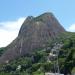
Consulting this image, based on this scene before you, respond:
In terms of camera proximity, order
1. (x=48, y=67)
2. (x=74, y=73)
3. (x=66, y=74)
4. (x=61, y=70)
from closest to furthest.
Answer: (x=74, y=73), (x=66, y=74), (x=61, y=70), (x=48, y=67)

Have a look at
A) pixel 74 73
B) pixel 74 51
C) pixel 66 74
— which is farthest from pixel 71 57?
pixel 74 73

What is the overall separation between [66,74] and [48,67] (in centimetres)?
4559

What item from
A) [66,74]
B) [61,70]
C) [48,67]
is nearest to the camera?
[66,74]

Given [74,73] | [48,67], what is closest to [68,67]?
[74,73]

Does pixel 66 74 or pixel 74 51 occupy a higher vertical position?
pixel 74 51

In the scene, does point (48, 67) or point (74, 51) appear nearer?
point (74, 51)

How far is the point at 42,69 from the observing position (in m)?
188

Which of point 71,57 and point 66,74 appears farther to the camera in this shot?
point 71,57

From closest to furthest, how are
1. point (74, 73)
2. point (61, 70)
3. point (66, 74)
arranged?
point (74, 73), point (66, 74), point (61, 70)

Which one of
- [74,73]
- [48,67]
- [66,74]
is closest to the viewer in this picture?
[74,73]

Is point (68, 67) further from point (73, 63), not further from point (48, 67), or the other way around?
point (48, 67)

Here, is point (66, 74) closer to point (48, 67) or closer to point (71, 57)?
point (71, 57)

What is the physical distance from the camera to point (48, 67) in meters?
186

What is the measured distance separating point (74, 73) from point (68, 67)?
22.8 m
